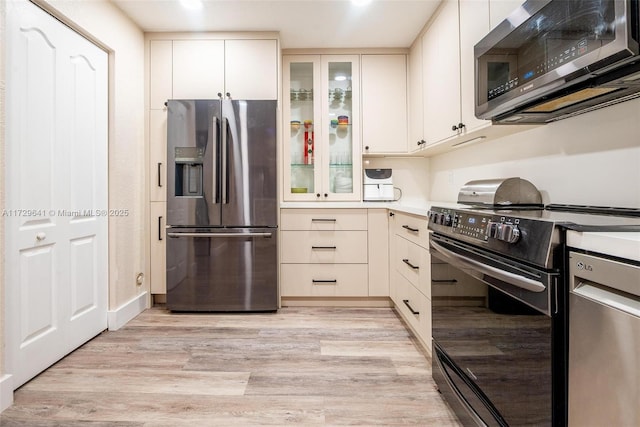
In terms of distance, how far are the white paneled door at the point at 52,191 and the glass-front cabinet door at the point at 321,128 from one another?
154cm

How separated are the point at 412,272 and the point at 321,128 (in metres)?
1.67

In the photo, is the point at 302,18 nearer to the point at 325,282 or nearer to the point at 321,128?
the point at 321,128

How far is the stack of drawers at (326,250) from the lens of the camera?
2.87 m

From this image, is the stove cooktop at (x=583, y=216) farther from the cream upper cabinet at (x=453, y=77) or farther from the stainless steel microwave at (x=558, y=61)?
the cream upper cabinet at (x=453, y=77)

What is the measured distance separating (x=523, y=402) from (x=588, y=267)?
47 cm

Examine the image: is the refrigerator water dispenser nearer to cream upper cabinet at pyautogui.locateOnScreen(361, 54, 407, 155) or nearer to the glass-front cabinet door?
the glass-front cabinet door

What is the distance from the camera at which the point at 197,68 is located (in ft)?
9.49

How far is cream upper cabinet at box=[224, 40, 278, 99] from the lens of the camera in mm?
2881

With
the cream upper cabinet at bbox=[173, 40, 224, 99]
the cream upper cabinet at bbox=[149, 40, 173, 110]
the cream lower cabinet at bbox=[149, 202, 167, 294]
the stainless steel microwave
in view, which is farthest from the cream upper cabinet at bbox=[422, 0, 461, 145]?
the cream lower cabinet at bbox=[149, 202, 167, 294]

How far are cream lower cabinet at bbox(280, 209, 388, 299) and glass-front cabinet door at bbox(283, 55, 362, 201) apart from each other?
37cm

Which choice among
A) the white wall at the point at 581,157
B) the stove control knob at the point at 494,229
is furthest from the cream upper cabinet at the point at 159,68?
the stove control knob at the point at 494,229

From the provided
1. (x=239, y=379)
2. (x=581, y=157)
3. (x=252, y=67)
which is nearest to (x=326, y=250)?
(x=239, y=379)

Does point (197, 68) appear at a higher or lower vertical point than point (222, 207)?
higher

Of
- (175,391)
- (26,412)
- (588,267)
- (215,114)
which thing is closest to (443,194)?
(215,114)
